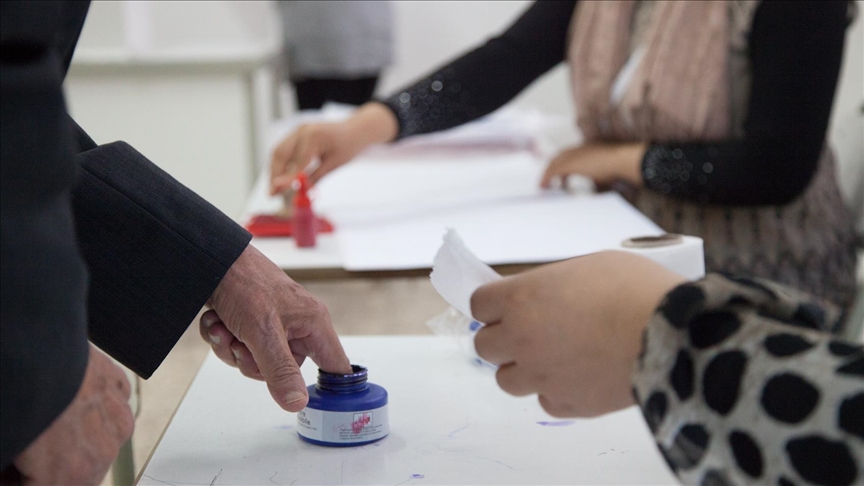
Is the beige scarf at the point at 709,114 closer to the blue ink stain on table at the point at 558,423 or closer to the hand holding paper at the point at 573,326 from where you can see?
the blue ink stain on table at the point at 558,423

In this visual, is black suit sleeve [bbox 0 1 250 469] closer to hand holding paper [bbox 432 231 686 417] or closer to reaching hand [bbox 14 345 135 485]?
reaching hand [bbox 14 345 135 485]

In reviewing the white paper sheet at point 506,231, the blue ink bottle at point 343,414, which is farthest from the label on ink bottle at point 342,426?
the white paper sheet at point 506,231

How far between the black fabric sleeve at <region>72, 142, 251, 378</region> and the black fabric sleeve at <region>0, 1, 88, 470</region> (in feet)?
0.62

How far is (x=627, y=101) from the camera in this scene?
56.1 inches

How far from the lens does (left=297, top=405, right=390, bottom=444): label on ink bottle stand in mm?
669

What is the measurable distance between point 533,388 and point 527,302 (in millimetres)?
57

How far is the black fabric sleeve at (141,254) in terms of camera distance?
0.67 m

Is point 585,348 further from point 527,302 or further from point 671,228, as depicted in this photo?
point 671,228

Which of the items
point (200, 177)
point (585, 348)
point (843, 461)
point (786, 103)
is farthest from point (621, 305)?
point (200, 177)

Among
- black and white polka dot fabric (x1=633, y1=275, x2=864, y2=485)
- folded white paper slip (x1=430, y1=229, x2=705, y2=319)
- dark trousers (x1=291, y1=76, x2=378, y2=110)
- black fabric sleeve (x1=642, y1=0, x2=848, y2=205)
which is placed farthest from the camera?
dark trousers (x1=291, y1=76, x2=378, y2=110)

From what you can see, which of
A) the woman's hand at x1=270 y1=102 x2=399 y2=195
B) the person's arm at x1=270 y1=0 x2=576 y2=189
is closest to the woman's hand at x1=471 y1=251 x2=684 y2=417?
the woman's hand at x1=270 y1=102 x2=399 y2=195

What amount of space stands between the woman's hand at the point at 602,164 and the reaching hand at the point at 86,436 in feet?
3.47

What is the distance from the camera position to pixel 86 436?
0.52 meters

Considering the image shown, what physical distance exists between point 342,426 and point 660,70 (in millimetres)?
928
